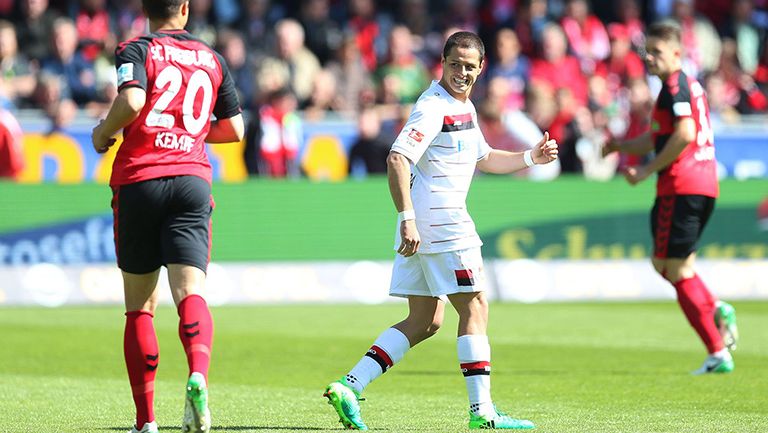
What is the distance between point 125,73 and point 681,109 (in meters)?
5.11

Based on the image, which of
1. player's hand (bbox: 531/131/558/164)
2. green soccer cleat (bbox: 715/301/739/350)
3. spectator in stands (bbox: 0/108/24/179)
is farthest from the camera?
spectator in stands (bbox: 0/108/24/179)

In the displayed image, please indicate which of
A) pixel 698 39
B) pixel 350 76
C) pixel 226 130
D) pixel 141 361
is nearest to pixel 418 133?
pixel 226 130

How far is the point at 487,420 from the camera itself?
717 cm

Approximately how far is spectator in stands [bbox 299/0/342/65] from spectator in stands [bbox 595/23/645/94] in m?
4.20

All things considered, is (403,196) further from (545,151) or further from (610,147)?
(610,147)

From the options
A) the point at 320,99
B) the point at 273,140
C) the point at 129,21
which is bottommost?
the point at 273,140

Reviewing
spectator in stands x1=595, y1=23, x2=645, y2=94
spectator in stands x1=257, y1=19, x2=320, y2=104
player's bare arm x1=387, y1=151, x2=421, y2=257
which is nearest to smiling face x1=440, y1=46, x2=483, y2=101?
player's bare arm x1=387, y1=151, x2=421, y2=257

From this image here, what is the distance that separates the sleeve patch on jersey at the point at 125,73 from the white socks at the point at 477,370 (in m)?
2.24

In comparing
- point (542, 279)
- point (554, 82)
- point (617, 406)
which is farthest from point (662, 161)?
point (554, 82)

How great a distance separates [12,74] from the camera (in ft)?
60.5

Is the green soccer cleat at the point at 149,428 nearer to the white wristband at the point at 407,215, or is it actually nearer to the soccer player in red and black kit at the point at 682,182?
the white wristband at the point at 407,215

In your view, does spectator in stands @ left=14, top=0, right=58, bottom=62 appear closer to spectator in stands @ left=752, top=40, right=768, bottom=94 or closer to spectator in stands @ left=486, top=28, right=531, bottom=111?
spectator in stands @ left=486, top=28, right=531, bottom=111

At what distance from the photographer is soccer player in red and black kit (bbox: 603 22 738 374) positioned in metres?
10.3

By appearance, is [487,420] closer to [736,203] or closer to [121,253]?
[121,253]
